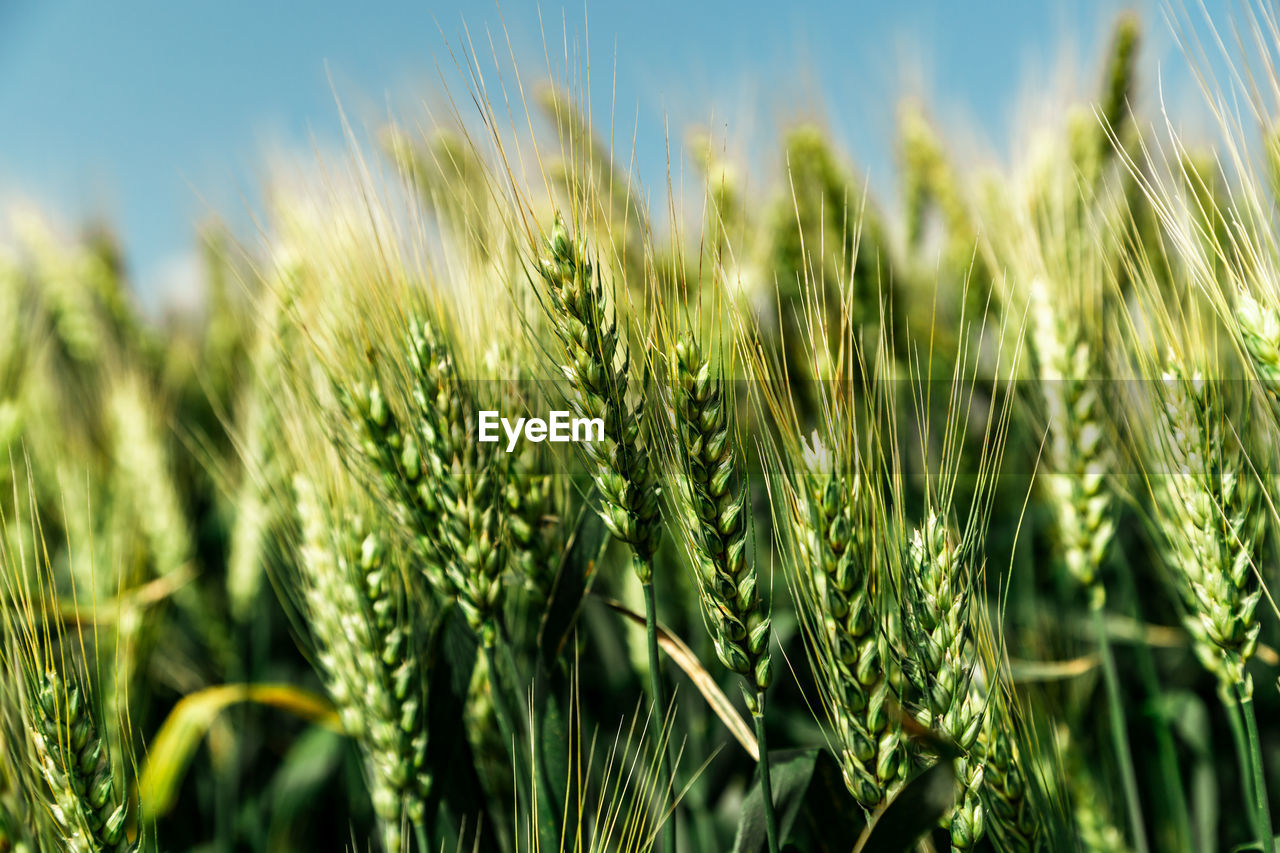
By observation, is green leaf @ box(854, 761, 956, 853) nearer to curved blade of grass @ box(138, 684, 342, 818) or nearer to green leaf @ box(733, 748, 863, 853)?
green leaf @ box(733, 748, 863, 853)

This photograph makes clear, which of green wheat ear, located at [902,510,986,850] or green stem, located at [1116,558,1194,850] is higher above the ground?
green wheat ear, located at [902,510,986,850]

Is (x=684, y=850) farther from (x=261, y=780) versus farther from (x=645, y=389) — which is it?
(x=261, y=780)

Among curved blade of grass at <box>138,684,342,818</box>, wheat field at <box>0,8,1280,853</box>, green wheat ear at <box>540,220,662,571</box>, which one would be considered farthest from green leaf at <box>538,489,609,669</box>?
curved blade of grass at <box>138,684,342,818</box>

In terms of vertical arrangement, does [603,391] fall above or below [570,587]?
above

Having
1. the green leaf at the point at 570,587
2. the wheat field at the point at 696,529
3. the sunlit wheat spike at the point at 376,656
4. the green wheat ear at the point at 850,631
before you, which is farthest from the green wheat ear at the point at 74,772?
the green wheat ear at the point at 850,631

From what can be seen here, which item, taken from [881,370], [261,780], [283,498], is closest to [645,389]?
[881,370]

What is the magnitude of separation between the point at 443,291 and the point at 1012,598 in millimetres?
1381

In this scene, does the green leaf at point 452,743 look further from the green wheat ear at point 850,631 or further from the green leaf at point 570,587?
the green wheat ear at point 850,631

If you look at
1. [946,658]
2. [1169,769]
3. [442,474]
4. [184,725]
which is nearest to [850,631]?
[946,658]

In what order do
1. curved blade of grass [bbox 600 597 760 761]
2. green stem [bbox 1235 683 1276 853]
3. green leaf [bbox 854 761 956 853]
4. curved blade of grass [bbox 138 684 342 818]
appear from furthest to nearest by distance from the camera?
curved blade of grass [bbox 138 684 342 818]
curved blade of grass [bbox 600 597 760 761]
green stem [bbox 1235 683 1276 853]
green leaf [bbox 854 761 956 853]

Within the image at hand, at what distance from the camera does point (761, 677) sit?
674mm

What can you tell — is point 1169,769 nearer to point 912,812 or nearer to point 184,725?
point 912,812

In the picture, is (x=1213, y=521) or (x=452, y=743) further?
(x=452, y=743)

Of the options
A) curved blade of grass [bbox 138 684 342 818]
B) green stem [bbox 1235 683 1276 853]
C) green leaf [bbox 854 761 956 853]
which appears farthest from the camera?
curved blade of grass [bbox 138 684 342 818]
